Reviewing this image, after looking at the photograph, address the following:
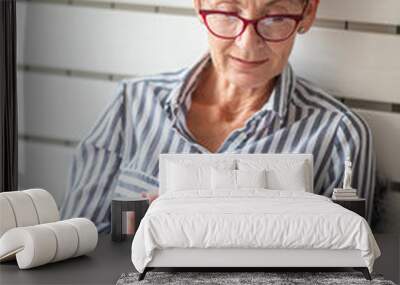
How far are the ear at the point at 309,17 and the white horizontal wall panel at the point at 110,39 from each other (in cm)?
79

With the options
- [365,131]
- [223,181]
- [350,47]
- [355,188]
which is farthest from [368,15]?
[223,181]

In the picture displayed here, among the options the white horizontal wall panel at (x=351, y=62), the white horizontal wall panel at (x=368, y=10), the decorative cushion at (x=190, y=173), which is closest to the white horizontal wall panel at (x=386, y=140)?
the white horizontal wall panel at (x=351, y=62)

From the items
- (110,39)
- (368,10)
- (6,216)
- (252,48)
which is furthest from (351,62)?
(6,216)

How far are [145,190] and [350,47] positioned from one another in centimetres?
198

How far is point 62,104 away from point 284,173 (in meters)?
2.03

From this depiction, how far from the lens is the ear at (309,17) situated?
6371mm

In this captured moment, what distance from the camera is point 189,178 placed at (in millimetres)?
6086

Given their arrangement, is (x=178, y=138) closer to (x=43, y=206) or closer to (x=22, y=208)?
(x=43, y=206)

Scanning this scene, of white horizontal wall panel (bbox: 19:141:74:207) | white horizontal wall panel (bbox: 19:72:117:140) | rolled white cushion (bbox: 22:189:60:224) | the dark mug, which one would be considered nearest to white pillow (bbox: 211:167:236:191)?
the dark mug

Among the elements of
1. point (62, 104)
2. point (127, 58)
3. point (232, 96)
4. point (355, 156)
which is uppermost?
point (127, 58)

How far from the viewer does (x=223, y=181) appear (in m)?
5.99

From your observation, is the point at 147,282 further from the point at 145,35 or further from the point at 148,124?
the point at 145,35

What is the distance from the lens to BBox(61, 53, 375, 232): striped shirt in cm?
635

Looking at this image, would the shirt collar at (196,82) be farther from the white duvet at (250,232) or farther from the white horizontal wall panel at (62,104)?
the white duvet at (250,232)
